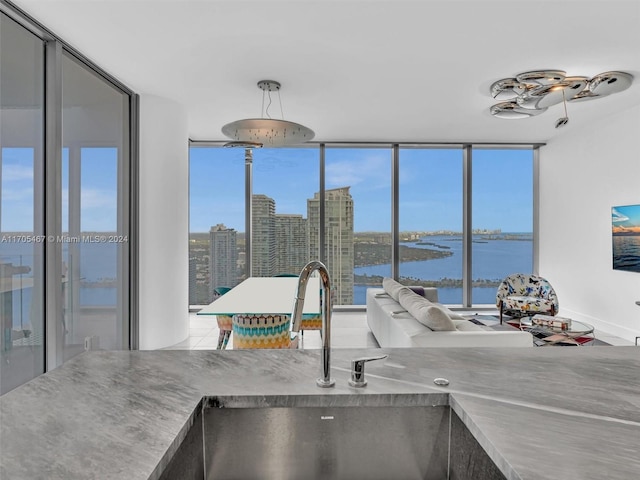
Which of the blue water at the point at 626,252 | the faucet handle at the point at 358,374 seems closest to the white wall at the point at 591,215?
the blue water at the point at 626,252

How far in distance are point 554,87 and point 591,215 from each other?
2.36m

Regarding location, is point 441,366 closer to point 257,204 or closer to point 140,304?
point 140,304

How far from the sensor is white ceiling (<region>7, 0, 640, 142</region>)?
2.49 m

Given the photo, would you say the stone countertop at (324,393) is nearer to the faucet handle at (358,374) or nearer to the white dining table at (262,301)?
the faucet handle at (358,374)

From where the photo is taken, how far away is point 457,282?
6297mm

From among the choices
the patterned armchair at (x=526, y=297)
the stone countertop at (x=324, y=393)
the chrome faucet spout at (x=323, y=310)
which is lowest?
the patterned armchair at (x=526, y=297)

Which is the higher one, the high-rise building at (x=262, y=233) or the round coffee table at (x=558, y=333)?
the high-rise building at (x=262, y=233)

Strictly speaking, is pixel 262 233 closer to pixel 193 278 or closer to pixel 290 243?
pixel 290 243

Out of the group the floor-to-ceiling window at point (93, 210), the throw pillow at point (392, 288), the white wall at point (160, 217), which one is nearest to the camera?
the floor-to-ceiling window at point (93, 210)

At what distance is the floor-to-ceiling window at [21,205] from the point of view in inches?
95.4

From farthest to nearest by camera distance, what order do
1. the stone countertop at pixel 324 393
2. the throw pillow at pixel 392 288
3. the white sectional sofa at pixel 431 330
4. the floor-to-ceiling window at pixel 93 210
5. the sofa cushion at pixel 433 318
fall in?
the throw pillow at pixel 392 288, the floor-to-ceiling window at pixel 93 210, the sofa cushion at pixel 433 318, the white sectional sofa at pixel 431 330, the stone countertop at pixel 324 393

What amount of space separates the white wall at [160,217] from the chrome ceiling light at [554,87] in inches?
130

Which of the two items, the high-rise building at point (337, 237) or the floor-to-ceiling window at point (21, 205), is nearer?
the floor-to-ceiling window at point (21, 205)

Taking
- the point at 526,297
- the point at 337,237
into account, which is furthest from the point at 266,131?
the point at 526,297
